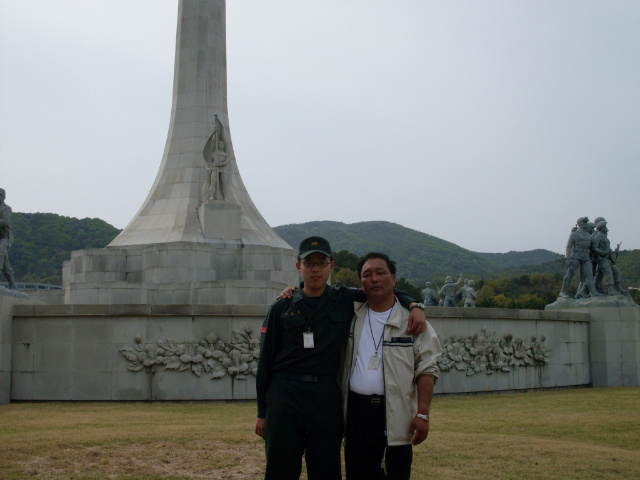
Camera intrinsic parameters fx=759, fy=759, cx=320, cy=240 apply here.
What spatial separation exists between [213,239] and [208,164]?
210 cm

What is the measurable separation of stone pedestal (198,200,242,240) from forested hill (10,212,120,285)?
32099 millimetres

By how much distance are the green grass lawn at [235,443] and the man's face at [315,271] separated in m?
2.48

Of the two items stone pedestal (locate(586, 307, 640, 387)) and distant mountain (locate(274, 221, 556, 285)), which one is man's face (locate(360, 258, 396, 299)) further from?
distant mountain (locate(274, 221, 556, 285))

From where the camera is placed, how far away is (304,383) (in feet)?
14.8

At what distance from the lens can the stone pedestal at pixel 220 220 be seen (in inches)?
749

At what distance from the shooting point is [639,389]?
16.3 meters

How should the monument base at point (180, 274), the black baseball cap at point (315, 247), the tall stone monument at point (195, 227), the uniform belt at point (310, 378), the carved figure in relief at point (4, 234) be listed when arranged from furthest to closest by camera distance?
1. the tall stone monument at point (195, 227)
2. the monument base at point (180, 274)
3. the carved figure in relief at point (4, 234)
4. the black baseball cap at point (315, 247)
5. the uniform belt at point (310, 378)

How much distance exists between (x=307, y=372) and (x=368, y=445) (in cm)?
56

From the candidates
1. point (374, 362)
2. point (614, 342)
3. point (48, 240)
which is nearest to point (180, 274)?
point (614, 342)

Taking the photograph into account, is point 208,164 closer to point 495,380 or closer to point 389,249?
point 495,380

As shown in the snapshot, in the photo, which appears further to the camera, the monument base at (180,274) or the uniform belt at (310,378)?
the monument base at (180,274)

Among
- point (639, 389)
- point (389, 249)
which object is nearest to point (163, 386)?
point (639, 389)

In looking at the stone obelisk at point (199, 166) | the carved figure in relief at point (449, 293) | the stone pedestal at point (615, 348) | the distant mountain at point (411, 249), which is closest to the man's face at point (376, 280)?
the stone obelisk at point (199, 166)

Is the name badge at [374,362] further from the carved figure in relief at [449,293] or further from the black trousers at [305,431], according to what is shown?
the carved figure in relief at [449,293]
